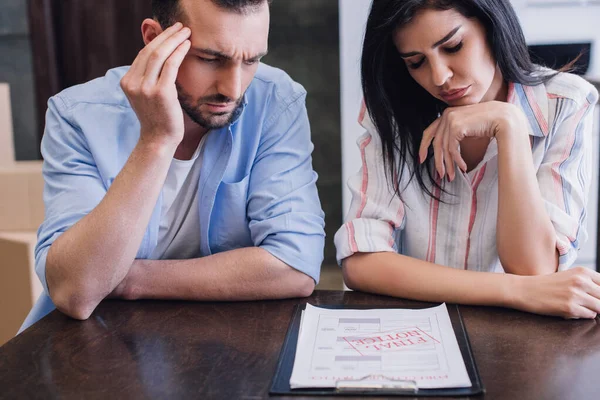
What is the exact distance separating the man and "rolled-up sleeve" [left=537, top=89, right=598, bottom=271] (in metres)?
0.44

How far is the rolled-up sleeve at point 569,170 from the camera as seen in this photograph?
1.22 m

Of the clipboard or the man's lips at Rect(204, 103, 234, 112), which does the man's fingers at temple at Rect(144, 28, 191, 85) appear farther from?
the clipboard

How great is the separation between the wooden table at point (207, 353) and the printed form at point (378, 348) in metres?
0.04

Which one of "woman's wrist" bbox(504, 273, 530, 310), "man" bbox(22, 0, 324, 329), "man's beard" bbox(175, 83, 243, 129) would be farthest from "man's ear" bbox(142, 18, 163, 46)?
"woman's wrist" bbox(504, 273, 530, 310)

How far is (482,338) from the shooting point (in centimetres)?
90

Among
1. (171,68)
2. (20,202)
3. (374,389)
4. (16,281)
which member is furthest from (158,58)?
(20,202)

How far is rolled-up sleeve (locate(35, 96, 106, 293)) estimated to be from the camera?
44.9 inches

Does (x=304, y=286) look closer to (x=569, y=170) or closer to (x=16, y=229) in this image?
(x=569, y=170)

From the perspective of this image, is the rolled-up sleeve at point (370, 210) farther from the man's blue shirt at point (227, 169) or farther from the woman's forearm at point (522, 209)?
the woman's forearm at point (522, 209)

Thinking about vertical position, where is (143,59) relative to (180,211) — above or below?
above

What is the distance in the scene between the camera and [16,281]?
1945 millimetres

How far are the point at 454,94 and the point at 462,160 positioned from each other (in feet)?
0.44

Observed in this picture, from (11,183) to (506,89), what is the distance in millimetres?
1584

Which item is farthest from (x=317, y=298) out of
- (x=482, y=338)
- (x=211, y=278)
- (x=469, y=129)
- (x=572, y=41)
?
(x=572, y=41)
